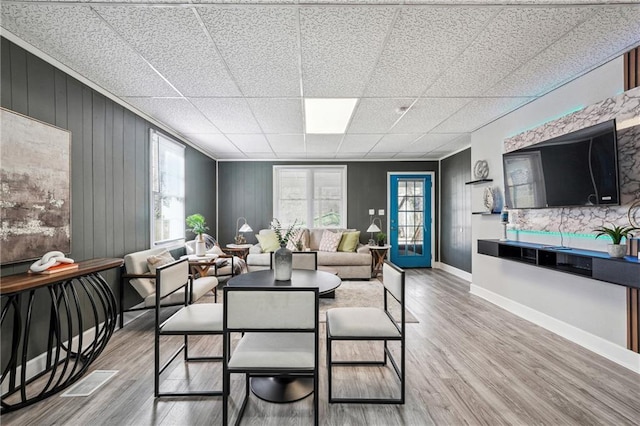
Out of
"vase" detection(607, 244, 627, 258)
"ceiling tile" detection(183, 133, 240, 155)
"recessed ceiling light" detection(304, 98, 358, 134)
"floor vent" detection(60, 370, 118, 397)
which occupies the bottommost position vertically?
"floor vent" detection(60, 370, 118, 397)

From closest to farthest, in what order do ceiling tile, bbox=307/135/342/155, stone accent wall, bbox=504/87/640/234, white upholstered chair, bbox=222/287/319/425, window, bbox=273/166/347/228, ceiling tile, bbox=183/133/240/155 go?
white upholstered chair, bbox=222/287/319/425 < stone accent wall, bbox=504/87/640/234 < ceiling tile, bbox=183/133/240/155 < ceiling tile, bbox=307/135/342/155 < window, bbox=273/166/347/228

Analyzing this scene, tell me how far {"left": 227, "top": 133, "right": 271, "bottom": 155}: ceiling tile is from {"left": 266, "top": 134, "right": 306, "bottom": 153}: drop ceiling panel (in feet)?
0.43

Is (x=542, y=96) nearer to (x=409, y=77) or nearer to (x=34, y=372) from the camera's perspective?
(x=409, y=77)

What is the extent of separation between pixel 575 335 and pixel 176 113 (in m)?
5.10

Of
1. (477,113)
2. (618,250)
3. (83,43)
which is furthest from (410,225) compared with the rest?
(83,43)

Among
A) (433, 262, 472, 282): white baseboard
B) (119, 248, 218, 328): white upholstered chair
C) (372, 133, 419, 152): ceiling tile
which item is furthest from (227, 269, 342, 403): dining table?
(433, 262, 472, 282): white baseboard

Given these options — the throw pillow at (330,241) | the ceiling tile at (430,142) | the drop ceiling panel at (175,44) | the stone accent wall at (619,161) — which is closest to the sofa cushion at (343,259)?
the throw pillow at (330,241)

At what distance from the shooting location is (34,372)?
223cm

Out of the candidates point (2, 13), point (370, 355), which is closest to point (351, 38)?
point (2, 13)

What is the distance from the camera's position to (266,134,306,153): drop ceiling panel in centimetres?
492

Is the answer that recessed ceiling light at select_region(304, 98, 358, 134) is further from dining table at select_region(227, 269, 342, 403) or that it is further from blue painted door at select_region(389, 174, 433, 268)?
blue painted door at select_region(389, 174, 433, 268)

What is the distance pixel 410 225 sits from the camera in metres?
6.92

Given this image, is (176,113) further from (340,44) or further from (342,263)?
(342,263)

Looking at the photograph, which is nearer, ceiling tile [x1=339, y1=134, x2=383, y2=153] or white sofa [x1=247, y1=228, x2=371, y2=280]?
ceiling tile [x1=339, y1=134, x2=383, y2=153]
